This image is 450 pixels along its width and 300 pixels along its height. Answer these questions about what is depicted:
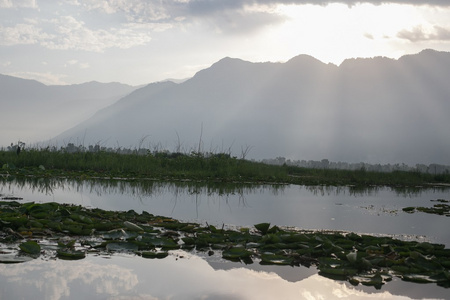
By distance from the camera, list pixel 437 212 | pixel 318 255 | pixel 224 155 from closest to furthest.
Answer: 1. pixel 318 255
2. pixel 437 212
3. pixel 224 155

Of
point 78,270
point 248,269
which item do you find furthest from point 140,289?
point 248,269

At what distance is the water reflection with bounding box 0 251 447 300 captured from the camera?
3.80 meters

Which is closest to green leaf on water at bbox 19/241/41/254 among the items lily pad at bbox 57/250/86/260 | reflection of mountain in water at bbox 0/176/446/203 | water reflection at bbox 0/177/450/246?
lily pad at bbox 57/250/86/260

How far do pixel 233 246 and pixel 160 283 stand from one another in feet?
4.90

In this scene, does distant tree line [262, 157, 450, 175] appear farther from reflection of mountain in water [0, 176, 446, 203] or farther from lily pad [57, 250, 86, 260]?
lily pad [57, 250, 86, 260]

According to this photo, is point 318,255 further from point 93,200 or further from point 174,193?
point 174,193

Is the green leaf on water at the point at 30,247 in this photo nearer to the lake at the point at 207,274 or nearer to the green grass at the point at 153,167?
the lake at the point at 207,274

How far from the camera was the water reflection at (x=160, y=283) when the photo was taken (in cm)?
380

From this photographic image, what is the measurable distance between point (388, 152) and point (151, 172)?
18530 centimetres

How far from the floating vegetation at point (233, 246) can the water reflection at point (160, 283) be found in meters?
0.23

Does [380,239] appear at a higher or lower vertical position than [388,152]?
lower

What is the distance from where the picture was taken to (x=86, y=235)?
5.83m

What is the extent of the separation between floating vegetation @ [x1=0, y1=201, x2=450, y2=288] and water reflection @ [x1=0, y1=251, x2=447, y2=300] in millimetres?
227

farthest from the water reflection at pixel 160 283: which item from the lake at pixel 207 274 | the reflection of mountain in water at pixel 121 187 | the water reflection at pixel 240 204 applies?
the reflection of mountain in water at pixel 121 187
